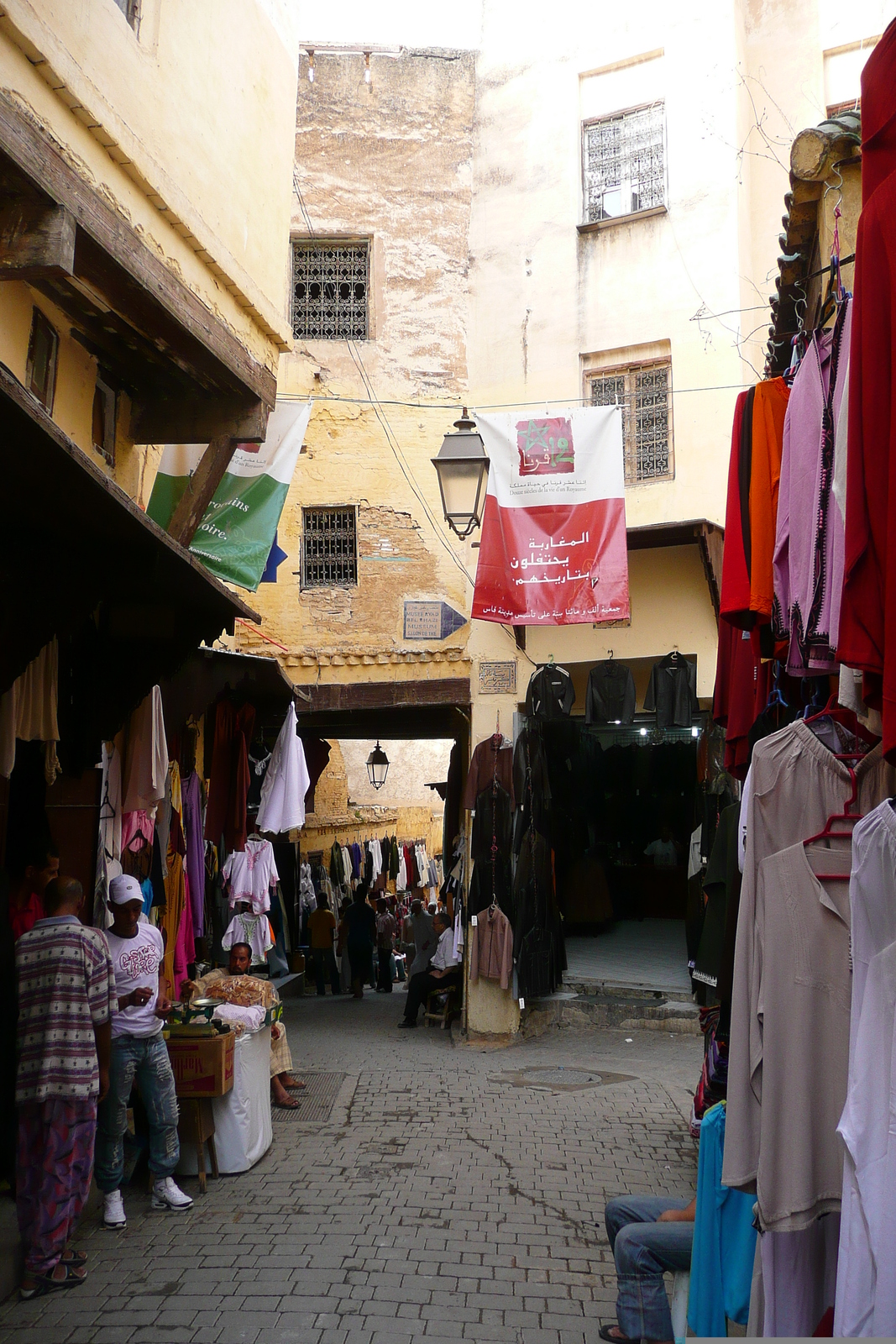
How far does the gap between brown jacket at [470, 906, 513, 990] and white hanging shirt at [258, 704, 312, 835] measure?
131 inches

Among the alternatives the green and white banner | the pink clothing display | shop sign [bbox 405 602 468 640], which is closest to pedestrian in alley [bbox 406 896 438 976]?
shop sign [bbox 405 602 468 640]

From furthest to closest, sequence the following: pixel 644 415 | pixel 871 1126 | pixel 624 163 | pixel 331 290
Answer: pixel 331 290
pixel 624 163
pixel 644 415
pixel 871 1126

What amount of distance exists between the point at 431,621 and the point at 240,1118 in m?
6.93

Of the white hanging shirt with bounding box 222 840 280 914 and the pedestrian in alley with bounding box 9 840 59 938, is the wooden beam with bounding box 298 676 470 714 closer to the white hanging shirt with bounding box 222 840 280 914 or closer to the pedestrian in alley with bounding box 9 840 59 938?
the white hanging shirt with bounding box 222 840 280 914

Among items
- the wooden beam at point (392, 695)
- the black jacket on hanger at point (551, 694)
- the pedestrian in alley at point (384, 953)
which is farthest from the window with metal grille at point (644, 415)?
the pedestrian in alley at point (384, 953)

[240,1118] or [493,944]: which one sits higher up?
[493,944]

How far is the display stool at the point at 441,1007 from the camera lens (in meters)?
13.3

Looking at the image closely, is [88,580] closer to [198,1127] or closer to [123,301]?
[123,301]

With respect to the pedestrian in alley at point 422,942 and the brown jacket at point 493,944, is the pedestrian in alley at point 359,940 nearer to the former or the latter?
the pedestrian in alley at point 422,942

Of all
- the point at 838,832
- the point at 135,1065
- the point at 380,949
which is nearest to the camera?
the point at 838,832

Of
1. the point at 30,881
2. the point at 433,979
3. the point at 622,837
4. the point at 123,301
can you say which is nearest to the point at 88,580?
the point at 30,881

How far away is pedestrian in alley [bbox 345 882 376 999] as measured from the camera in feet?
53.3

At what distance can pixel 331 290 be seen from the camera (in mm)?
13953

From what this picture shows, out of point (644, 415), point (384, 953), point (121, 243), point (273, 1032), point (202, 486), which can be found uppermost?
point (644, 415)
